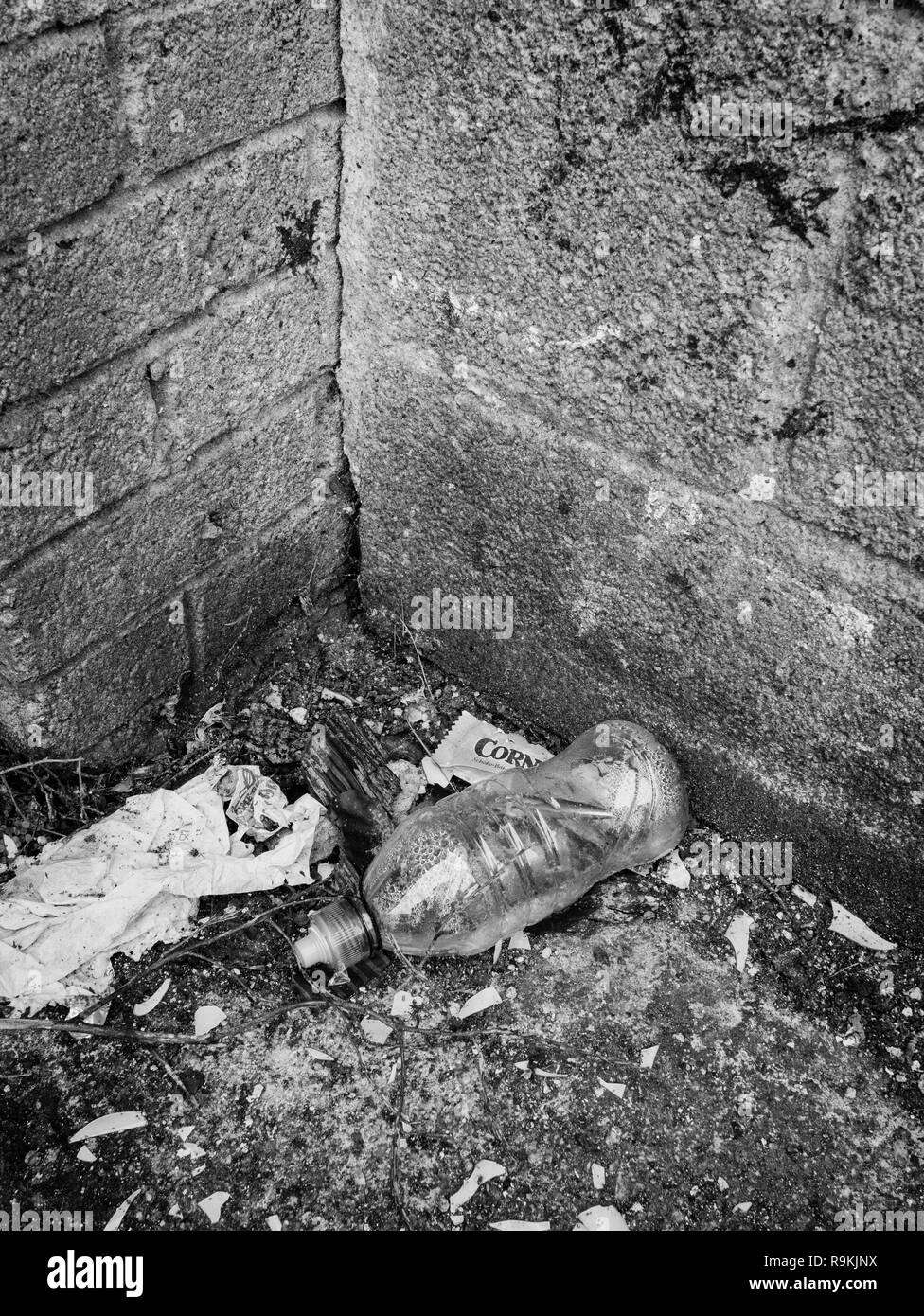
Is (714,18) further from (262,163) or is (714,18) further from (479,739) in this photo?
(479,739)

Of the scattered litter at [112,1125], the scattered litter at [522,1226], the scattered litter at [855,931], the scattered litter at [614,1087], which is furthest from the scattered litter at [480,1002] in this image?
the scattered litter at [855,931]

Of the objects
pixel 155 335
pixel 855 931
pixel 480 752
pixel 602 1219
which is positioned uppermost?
pixel 155 335

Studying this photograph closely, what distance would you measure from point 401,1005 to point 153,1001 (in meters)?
0.53

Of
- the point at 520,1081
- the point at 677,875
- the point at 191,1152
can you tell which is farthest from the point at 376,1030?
the point at 677,875

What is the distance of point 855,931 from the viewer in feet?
8.21

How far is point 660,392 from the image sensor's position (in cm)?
218

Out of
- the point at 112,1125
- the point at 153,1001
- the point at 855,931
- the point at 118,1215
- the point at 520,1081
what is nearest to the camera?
the point at 118,1215

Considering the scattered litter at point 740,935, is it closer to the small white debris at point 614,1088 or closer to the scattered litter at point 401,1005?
the small white debris at point 614,1088

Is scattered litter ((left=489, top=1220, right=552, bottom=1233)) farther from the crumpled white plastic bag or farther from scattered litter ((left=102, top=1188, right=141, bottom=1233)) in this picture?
the crumpled white plastic bag

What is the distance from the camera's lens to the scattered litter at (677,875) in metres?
2.61

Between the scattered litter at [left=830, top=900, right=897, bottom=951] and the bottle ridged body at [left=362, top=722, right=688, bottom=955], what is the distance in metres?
0.41

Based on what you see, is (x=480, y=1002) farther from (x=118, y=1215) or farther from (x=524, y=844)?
(x=118, y=1215)

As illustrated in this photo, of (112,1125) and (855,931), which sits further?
(855,931)

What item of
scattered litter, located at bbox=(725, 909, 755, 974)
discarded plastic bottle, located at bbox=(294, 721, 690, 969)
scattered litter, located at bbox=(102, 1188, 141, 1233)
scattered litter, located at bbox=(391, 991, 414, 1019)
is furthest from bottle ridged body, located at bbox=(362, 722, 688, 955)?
scattered litter, located at bbox=(102, 1188, 141, 1233)
